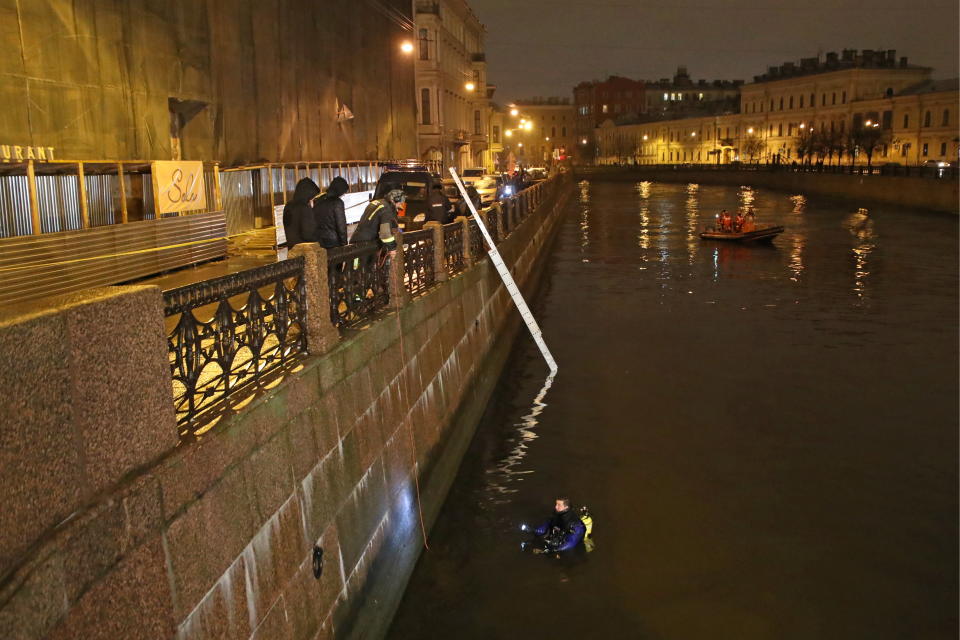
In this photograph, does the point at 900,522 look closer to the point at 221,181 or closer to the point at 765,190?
the point at 221,181

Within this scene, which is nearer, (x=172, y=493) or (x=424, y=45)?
(x=172, y=493)

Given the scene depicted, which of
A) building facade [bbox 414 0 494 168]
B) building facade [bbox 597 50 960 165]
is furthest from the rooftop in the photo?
building facade [bbox 414 0 494 168]

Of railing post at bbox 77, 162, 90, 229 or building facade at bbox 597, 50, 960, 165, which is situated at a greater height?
building facade at bbox 597, 50, 960, 165

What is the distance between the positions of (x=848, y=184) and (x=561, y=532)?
64.1m

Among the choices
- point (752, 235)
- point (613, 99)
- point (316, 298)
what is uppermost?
point (613, 99)

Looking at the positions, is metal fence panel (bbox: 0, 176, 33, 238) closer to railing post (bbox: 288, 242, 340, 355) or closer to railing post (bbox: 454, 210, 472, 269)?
railing post (bbox: 454, 210, 472, 269)

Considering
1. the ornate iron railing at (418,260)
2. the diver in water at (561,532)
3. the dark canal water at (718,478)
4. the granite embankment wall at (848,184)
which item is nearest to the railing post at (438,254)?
the ornate iron railing at (418,260)

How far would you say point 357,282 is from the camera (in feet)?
26.8

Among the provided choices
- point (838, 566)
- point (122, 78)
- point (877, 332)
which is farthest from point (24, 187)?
point (877, 332)

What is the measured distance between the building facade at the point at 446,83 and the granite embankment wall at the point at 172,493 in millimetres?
40891

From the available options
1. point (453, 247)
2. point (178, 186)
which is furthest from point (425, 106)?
point (453, 247)

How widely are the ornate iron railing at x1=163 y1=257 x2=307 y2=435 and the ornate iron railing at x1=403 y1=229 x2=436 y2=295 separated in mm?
3375

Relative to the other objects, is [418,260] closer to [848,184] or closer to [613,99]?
[848,184]

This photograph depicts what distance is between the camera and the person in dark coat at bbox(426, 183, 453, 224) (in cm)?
1947
